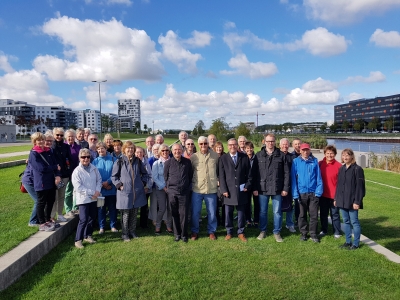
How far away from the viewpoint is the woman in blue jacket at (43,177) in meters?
5.01

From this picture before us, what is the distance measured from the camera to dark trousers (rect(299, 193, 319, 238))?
5.52 meters

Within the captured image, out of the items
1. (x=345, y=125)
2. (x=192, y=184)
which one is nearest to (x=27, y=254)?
(x=192, y=184)

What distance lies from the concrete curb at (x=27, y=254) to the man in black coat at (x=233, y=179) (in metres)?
3.08

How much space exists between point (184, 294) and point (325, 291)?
1.81 meters

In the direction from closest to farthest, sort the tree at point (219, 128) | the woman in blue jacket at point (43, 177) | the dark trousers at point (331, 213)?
the woman in blue jacket at point (43, 177)
the dark trousers at point (331, 213)
the tree at point (219, 128)

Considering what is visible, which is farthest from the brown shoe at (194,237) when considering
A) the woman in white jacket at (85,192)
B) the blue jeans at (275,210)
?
the woman in white jacket at (85,192)

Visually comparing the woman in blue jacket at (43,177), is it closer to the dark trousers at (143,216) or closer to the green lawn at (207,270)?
the green lawn at (207,270)

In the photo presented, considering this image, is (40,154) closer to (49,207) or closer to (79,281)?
(49,207)

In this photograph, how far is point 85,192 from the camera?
5.14 m

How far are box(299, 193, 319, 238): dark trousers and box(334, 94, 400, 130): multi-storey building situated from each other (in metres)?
130

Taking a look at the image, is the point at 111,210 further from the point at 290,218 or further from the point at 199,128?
the point at 199,128

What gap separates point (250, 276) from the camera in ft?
13.6

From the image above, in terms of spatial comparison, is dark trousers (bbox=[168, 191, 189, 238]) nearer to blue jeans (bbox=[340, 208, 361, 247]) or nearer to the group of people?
the group of people

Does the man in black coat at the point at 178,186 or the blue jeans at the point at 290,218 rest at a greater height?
the man in black coat at the point at 178,186
